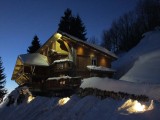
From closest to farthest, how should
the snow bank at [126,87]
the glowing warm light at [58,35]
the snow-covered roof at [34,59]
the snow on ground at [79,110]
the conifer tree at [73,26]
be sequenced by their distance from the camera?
the snow on ground at [79,110] < the snow bank at [126,87] < the snow-covered roof at [34,59] < the glowing warm light at [58,35] < the conifer tree at [73,26]

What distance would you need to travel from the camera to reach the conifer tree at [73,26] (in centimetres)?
6381

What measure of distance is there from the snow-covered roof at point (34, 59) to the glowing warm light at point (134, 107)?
24916 mm

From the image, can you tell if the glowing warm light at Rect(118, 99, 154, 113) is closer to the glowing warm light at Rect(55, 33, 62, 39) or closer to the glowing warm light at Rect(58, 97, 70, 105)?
the glowing warm light at Rect(58, 97, 70, 105)

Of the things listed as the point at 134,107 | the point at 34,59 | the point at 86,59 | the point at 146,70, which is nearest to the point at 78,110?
the point at 134,107

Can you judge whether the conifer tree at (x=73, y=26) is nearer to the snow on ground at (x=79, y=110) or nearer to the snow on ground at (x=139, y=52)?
the snow on ground at (x=139, y=52)

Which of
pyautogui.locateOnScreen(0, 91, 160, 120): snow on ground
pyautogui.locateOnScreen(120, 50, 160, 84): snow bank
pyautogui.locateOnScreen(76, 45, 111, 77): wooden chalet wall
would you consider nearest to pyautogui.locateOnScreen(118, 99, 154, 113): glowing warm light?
pyautogui.locateOnScreen(0, 91, 160, 120): snow on ground

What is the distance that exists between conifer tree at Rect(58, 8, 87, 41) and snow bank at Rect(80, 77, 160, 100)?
35.5 metres

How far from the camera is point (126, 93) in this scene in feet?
73.0

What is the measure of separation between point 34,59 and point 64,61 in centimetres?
516

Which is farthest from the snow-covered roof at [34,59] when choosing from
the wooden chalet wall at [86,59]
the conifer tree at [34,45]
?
the conifer tree at [34,45]

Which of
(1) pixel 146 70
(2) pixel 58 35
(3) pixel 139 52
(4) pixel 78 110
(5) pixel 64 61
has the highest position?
(2) pixel 58 35

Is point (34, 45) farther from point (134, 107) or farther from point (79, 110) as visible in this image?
point (134, 107)

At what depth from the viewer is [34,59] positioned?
4466 cm

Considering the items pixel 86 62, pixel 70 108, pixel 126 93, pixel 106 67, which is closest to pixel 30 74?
pixel 86 62
